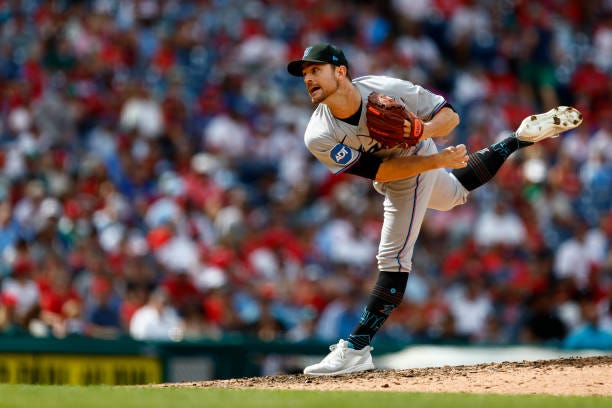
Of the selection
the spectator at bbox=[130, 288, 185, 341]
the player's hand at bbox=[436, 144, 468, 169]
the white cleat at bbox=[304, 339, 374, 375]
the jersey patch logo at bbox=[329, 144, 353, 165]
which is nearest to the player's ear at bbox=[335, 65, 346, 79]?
the jersey patch logo at bbox=[329, 144, 353, 165]

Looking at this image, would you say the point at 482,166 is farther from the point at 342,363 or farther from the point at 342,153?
the point at 342,363

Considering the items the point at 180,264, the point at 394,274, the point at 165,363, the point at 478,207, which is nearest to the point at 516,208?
the point at 478,207

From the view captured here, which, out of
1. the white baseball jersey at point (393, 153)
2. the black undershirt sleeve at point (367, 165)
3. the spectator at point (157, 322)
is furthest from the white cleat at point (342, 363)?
the spectator at point (157, 322)

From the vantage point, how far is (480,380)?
585 cm

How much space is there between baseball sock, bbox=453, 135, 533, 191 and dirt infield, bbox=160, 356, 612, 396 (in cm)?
118

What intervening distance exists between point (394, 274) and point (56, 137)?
7652mm

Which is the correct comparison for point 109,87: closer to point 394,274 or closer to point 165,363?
point 165,363

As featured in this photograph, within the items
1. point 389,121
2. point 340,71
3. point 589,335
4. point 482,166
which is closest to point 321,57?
point 340,71

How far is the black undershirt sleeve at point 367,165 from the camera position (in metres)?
5.96

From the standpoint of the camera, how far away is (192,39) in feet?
46.6

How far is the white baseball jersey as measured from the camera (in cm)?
599

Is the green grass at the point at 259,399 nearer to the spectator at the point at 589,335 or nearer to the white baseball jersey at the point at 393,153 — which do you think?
the white baseball jersey at the point at 393,153

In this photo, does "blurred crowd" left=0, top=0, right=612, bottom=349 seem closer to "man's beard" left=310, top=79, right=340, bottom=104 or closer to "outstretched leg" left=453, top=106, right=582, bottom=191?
"outstretched leg" left=453, top=106, right=582, bottom=191

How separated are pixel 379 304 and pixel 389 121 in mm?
1223
